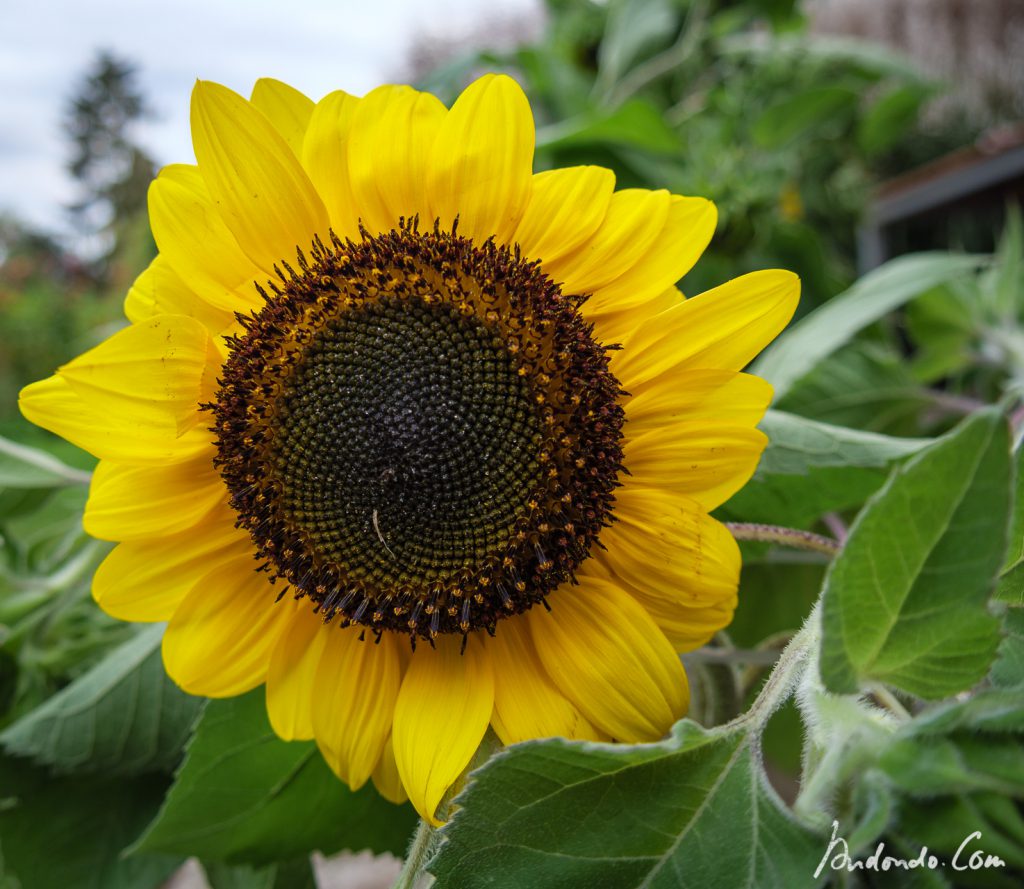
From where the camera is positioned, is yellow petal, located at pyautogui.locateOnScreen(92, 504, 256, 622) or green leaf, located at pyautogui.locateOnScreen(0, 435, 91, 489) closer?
yellow petal, located at pyautogui.locateOnScreen(92, 504, 256, 622)

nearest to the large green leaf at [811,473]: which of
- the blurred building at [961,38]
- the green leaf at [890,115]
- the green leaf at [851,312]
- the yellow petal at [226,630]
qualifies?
the green leaf at [851,312]

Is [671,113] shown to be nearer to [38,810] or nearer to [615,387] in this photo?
[615,387]

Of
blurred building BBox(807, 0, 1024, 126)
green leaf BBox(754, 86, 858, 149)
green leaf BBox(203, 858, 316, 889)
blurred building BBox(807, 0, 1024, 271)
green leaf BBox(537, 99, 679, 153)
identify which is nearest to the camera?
green leaf BBox(203, 858, 316, 889)

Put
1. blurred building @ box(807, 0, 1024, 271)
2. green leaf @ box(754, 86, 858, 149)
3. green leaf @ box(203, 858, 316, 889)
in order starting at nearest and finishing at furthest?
green leaf @ box(203, 858, 316, 889) → green leaf @ box(754, 86, 858, 149) → blurred building @ box(807, 0, 1024, 271)

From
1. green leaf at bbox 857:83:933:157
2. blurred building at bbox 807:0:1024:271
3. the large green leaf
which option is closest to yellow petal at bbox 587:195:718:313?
the large green leaf

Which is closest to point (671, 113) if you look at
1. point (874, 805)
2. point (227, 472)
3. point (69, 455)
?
point (69, 455)

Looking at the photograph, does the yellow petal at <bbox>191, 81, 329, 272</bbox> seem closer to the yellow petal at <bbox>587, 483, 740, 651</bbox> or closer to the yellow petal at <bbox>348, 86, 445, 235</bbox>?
the yellow petal at <bbox>348, 86, 445, 235</bbox>
